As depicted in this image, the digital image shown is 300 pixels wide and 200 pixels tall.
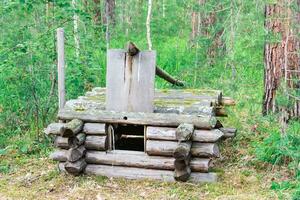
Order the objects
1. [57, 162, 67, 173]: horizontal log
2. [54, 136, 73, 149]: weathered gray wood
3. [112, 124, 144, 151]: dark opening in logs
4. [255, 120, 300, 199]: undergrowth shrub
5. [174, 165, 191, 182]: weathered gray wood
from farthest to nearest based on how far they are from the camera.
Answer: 1. [112, 124, 144, 151]: dark opening in logs
2. [57, 162, 67, 173]: horizontal log
3. [54, 136, 73, 149]: weathered gray wood
4. [174, 165, 191, 182]: weathered gray wood
5. [255, 120, 300, 199]: undergrowth shrub

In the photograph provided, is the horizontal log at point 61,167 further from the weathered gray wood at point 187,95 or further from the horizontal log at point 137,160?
the weathered gray wood at point 187,95

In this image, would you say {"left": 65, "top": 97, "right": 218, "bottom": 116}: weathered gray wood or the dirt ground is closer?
the dirt ground

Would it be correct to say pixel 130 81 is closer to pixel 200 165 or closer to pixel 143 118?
pixel 143 118

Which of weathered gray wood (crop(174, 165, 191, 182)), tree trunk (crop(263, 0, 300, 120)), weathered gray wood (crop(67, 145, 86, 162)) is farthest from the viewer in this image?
tree trunk (crop(263, 0, 300, 120))

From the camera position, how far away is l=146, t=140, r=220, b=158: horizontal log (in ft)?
19.9

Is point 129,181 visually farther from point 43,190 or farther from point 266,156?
point 266,156

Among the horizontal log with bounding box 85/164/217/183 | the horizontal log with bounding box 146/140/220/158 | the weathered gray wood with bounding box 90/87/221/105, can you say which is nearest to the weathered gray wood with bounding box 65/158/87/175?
the horizontal log with bounding box 85/164/217/183

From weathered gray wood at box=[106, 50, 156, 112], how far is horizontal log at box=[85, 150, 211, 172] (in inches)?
22.4

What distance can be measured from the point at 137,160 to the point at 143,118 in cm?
52

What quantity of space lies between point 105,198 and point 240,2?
3307 mm

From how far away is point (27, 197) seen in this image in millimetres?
5980

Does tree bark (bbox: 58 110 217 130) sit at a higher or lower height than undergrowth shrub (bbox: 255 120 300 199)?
higher

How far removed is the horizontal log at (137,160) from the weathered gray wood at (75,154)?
15cm

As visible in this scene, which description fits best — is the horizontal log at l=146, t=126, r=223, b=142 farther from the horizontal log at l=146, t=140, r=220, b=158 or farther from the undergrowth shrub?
the undergrowth shrub
